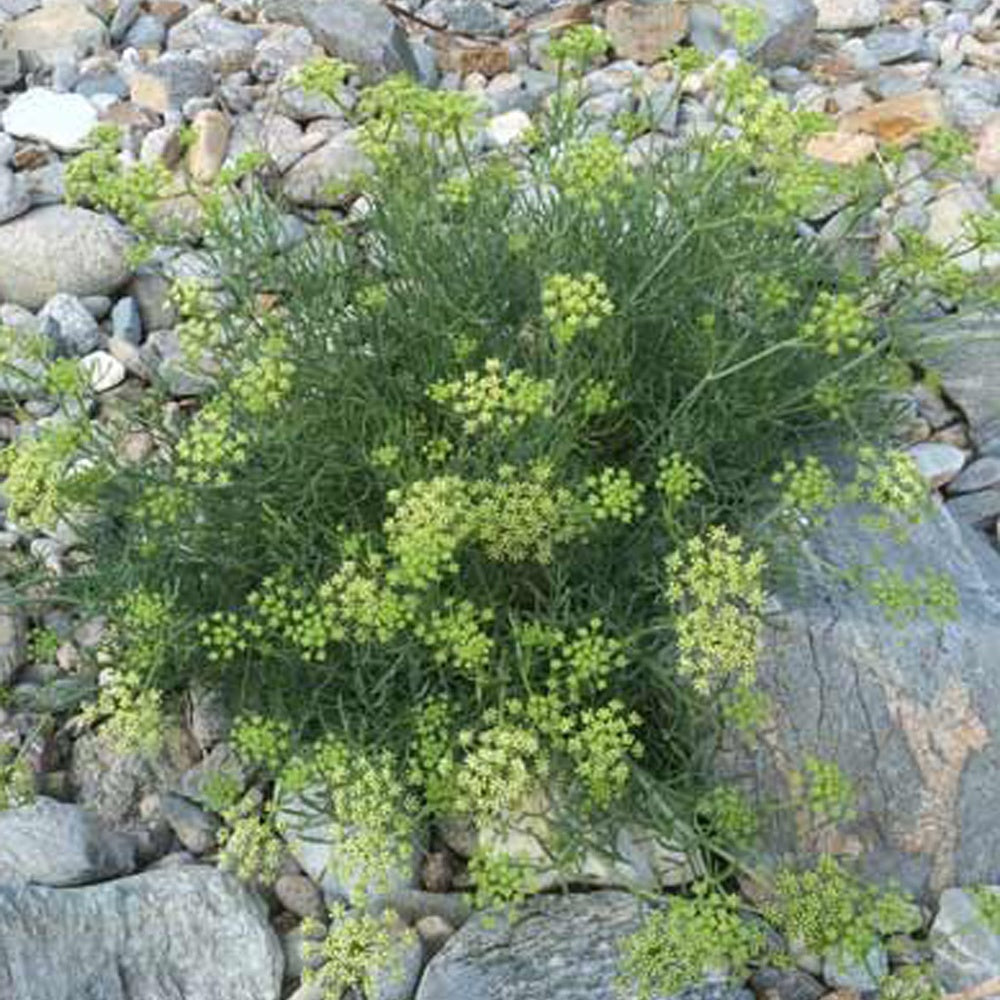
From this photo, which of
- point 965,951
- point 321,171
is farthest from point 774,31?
point 965,951

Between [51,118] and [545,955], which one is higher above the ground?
[51,118]

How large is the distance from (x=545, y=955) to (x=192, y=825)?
103 centimetres

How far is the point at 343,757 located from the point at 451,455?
98 centimetres

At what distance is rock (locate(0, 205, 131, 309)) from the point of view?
18.0 ft

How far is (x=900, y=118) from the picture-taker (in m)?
6.26

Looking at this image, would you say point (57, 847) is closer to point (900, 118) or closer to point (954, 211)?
point (954, 211)

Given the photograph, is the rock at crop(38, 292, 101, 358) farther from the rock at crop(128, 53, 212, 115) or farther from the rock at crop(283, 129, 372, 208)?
the rock at crop(128, 53, 212, 115)

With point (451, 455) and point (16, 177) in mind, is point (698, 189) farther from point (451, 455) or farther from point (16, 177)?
point (16, 177)

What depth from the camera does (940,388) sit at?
514cm

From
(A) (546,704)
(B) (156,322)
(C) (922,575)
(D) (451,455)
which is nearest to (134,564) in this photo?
(D) (451,455)

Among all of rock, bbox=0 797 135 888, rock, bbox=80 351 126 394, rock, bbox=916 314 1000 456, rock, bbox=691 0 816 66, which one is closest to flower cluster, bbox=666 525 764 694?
rock, bbox=0 797 135 888

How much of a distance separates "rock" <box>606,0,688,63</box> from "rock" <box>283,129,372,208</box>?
5.01 ft

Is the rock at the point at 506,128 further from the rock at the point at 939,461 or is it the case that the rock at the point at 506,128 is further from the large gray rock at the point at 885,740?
the large gray rock at the point at 885,740

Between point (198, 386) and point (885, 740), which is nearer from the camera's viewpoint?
point (885, 740)
